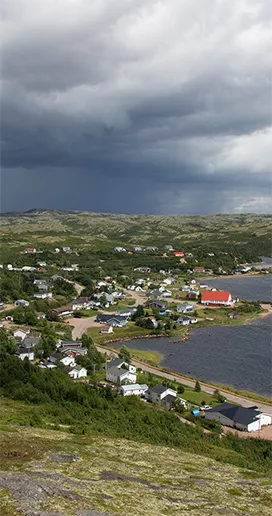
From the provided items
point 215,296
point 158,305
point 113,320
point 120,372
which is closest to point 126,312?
point 113,320

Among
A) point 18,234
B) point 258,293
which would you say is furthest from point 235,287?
point 18,234

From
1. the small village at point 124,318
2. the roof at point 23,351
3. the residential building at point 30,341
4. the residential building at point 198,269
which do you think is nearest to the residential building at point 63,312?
the small village at point 124,318

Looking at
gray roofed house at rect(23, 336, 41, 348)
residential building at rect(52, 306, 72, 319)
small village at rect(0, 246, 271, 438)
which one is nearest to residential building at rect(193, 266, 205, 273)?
small village at rect(0, 246, 271, 438)

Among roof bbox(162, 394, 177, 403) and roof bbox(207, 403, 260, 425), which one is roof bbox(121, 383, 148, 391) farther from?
roof bbox(207, 403, 260, 425)

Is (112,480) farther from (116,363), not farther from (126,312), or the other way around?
(126,312)

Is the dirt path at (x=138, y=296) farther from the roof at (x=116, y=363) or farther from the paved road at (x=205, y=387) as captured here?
the roof at (x=116, y=363)

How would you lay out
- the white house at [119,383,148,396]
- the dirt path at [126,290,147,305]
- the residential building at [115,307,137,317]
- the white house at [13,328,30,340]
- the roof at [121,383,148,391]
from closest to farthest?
the white house at [119,383,148,396] < the roof at [121,383,148,391] < the white house at [13,328,30,340] < the residential building at [115,307,137,317] < the dirt path at [126,290,147,305]
